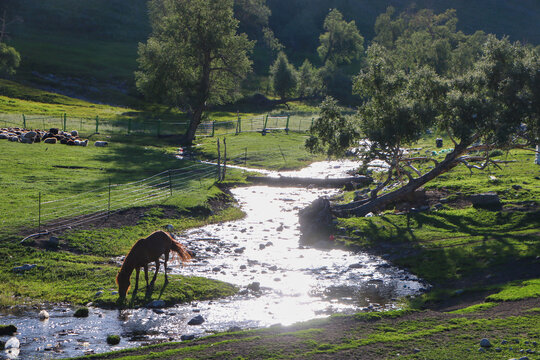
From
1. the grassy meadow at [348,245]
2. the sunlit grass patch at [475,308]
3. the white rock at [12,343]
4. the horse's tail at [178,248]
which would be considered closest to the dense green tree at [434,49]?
the grassy meadow at [348,245]

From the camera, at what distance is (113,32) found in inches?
5930

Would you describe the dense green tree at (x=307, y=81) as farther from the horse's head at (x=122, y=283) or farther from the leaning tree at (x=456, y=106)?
the horse's head at (x=122, y=283)

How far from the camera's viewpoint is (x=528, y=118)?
2584 cm

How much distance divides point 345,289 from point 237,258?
18.0ft

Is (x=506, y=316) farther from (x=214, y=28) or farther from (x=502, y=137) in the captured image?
(x=214, y=28)

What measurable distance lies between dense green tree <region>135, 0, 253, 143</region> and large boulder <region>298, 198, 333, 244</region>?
1224 inches

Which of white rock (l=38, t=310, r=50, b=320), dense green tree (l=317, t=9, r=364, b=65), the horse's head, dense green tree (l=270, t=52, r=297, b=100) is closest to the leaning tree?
the horse's head

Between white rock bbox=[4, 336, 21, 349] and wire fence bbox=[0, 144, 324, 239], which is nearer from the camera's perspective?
white rock bbox=[4, 336, 21, 349]

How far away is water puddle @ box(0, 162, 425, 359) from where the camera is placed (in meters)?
14.7

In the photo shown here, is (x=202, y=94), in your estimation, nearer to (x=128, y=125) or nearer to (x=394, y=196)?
(x=128, y=125)

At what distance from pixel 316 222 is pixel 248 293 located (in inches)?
348

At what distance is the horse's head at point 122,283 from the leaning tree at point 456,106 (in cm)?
1408

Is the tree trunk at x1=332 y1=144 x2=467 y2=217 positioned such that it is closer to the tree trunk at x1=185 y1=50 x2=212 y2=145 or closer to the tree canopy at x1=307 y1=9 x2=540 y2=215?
the tree canopy at x1=307 y1=9 x2=540 y2=215

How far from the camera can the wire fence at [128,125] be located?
5641cm
